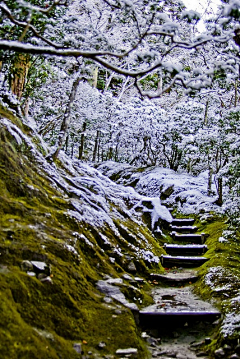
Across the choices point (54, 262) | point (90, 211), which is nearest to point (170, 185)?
point (90, 211)

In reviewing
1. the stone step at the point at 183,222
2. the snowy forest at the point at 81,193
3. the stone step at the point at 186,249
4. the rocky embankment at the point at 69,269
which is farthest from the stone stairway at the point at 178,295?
the stone step at the point at 183,222

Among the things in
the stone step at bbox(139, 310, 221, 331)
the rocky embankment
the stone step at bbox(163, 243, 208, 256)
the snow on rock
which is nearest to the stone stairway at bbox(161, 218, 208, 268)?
the stone step at bbox(163, 243, 208, 256)

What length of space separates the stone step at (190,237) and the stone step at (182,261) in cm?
223

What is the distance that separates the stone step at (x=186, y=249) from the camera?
10992 mm

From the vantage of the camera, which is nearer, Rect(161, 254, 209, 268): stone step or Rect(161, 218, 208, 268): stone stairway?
Rect(161, 254, 209, 268): stone step

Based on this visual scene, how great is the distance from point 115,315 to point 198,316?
1.77m

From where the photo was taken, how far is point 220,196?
14.9 meters

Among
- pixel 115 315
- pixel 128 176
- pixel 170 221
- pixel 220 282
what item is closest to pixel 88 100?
pixel 128 176

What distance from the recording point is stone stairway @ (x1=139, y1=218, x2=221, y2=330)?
6.01 m

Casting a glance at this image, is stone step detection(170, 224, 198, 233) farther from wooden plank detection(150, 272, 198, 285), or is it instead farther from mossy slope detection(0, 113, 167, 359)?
mossy slope detection(0, 113, 167, 359)

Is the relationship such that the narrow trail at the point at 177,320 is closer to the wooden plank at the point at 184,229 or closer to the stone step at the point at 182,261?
the stone step at the point at 182,261

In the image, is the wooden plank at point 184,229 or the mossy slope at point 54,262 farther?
the wooden plank at point 184,229

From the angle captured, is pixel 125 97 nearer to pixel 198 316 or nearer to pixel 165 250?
pixel 165 250

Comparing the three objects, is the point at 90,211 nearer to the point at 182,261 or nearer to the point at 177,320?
the point at 177,320
